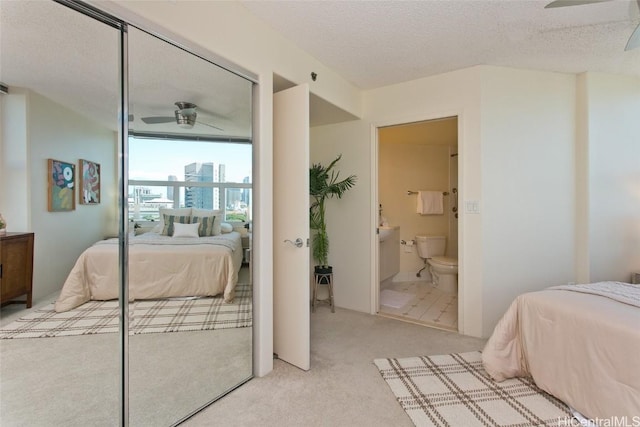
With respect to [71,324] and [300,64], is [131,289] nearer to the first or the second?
[71,324]

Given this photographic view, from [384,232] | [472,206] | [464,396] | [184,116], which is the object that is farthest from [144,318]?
[384,232]

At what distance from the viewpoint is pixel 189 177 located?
1.78m

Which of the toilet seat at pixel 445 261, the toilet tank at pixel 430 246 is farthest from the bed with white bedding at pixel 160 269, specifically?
the toilet tank at pixel 430 246

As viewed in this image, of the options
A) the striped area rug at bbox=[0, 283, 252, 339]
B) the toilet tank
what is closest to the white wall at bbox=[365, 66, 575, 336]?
the toilet tank

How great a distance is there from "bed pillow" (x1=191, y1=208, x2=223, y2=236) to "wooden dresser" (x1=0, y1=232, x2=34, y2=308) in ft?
2.39

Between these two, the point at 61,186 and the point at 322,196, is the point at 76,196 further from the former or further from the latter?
the point at 322,196

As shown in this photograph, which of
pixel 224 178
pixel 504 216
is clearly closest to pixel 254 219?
pixel 224 178

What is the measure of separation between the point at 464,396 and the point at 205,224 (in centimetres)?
189

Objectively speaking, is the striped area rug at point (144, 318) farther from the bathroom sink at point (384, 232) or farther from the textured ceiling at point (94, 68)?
the bathroom sink at point (384, 232)

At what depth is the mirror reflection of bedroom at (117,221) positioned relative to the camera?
1243mm

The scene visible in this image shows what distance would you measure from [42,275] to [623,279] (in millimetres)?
4317

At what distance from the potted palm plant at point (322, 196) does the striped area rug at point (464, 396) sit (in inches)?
54.7

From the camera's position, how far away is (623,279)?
2805 mm

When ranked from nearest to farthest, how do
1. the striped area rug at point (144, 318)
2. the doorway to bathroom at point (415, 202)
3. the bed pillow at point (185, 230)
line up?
the striped area rug at point (144, 318) → the bed pillow at point (185, 230) → the doorway to bathroom at point (415, 202)
